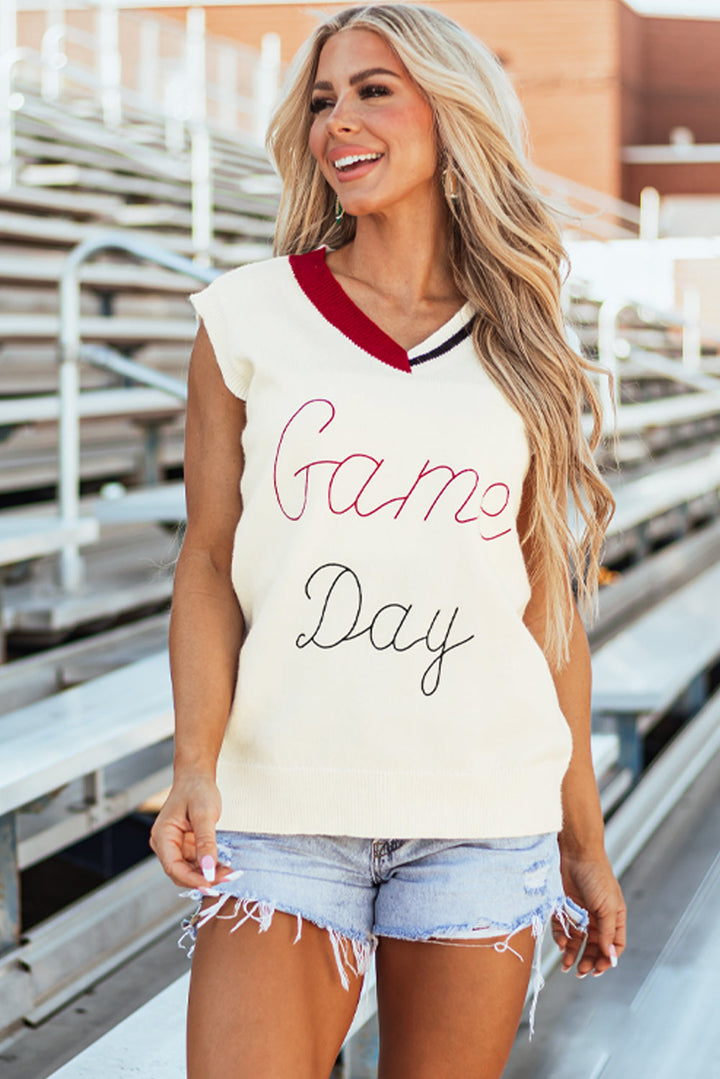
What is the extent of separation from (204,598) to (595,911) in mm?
546

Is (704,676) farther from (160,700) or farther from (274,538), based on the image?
(274,538)

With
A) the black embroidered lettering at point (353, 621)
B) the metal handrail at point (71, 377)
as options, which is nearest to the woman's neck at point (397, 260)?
the black embroidered lettering at point (353, 621)

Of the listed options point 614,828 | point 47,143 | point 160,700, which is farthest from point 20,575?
point 47,143

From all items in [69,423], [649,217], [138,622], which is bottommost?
[138,622]

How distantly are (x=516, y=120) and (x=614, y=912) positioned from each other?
0.84m

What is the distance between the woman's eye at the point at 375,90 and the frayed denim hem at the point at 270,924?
792 mm

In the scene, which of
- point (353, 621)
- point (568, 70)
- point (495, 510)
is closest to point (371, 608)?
point (353, 621)

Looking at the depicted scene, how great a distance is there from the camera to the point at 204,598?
1.39 meters

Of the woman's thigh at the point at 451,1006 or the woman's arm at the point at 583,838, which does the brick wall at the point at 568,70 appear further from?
the woman's thigh at the point at 451,1006

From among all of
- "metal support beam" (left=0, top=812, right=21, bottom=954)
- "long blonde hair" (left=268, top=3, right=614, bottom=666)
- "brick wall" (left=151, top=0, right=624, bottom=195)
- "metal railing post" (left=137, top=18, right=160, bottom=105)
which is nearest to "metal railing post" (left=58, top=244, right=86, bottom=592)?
"metal support beam" (left=0, top=812, right=21, bottom=954)

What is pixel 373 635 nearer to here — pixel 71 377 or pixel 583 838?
pixel 583 838

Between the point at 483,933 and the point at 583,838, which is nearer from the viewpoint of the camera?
the point at 483,933

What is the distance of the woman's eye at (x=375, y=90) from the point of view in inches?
57.7

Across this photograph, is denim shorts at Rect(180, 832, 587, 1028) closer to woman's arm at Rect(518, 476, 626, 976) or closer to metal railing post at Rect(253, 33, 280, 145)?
woman's arm at Rect(518, 476, 626, 976)
